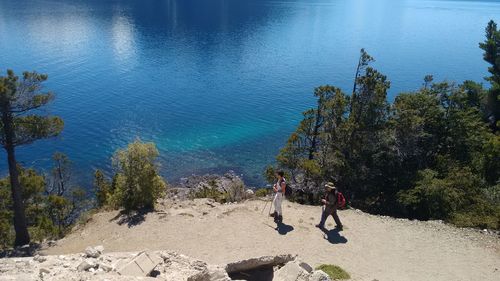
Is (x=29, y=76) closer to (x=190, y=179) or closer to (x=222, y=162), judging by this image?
(x=190, y=179)

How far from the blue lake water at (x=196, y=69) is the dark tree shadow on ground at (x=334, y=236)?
91.6 feet

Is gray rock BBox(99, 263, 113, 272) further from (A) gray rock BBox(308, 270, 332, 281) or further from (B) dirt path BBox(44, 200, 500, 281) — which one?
(A) gray rock BBox(308, 270, 332, 281)

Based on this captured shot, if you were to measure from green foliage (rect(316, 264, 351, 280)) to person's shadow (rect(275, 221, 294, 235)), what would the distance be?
3.91 meters

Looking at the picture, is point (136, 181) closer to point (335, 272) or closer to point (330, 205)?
point (330, 205)

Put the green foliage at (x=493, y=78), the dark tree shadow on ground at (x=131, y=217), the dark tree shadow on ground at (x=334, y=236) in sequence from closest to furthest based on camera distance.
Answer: the dark tree shadow on ground at (x=334, y=236) < the dark tree shadow on ground at (x=131, y=217) < the green foliage at (x=493, y=78)

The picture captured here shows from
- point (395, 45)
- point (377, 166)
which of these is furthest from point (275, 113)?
point (395, 45)

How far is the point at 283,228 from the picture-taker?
23.4m

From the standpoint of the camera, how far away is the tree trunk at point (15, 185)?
25.2 meters

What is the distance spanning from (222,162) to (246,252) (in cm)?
3382

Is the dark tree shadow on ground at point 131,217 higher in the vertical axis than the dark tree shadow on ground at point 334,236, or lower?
lower

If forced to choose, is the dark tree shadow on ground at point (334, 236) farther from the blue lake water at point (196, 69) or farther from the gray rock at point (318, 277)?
the blue lake water at point (196, 69)

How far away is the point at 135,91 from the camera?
247 ft

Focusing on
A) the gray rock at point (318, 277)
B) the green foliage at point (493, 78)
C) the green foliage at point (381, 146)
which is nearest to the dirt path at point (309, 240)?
the gray rock at point (318, 277)

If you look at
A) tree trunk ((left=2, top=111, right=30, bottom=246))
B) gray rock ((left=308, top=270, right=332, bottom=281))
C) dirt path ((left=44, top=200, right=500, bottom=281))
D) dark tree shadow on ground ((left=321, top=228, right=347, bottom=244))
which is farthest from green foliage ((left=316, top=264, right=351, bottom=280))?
tree trunk ((left=2, top=111, right=30, bottom=246))
